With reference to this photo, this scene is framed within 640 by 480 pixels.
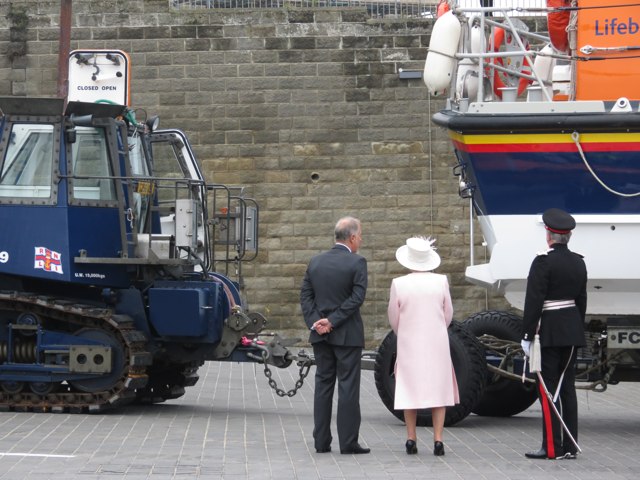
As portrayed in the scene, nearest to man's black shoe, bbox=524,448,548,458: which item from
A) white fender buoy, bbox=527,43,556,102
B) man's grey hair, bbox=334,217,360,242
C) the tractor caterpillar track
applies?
man's grey hair, bbox=334,217,360,242

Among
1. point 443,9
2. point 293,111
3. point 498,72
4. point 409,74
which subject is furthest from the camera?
point 293,111

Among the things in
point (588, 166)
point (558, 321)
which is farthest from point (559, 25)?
point (558, 321)

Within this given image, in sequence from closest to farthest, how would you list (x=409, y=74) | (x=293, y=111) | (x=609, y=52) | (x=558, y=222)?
1. (x=558, y=222)
2. (x=609, y=52)
3. (x=409, y=74)
4. (x=293, y=111)

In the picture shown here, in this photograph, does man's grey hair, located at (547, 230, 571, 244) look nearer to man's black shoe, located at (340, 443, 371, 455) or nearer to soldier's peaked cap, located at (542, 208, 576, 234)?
soldier's peaked cap, located at (542, 208, 576, 234)

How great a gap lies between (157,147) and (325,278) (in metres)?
4.69

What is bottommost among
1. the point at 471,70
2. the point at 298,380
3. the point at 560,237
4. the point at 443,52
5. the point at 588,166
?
the point at 298,380

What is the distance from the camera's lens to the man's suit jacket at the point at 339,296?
10.1 meters

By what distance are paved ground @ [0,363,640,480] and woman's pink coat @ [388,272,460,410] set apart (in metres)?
0.44

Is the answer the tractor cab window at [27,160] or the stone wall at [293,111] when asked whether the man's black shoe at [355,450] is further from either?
the stone wall at [293,111]

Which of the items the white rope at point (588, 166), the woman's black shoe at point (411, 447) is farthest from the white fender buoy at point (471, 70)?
the woman's black shoe at point (411, 447)

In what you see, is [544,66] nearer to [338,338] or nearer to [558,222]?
[558,222]

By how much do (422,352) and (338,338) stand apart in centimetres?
62

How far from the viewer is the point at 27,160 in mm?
12852

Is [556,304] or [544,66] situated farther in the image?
[544,66]
